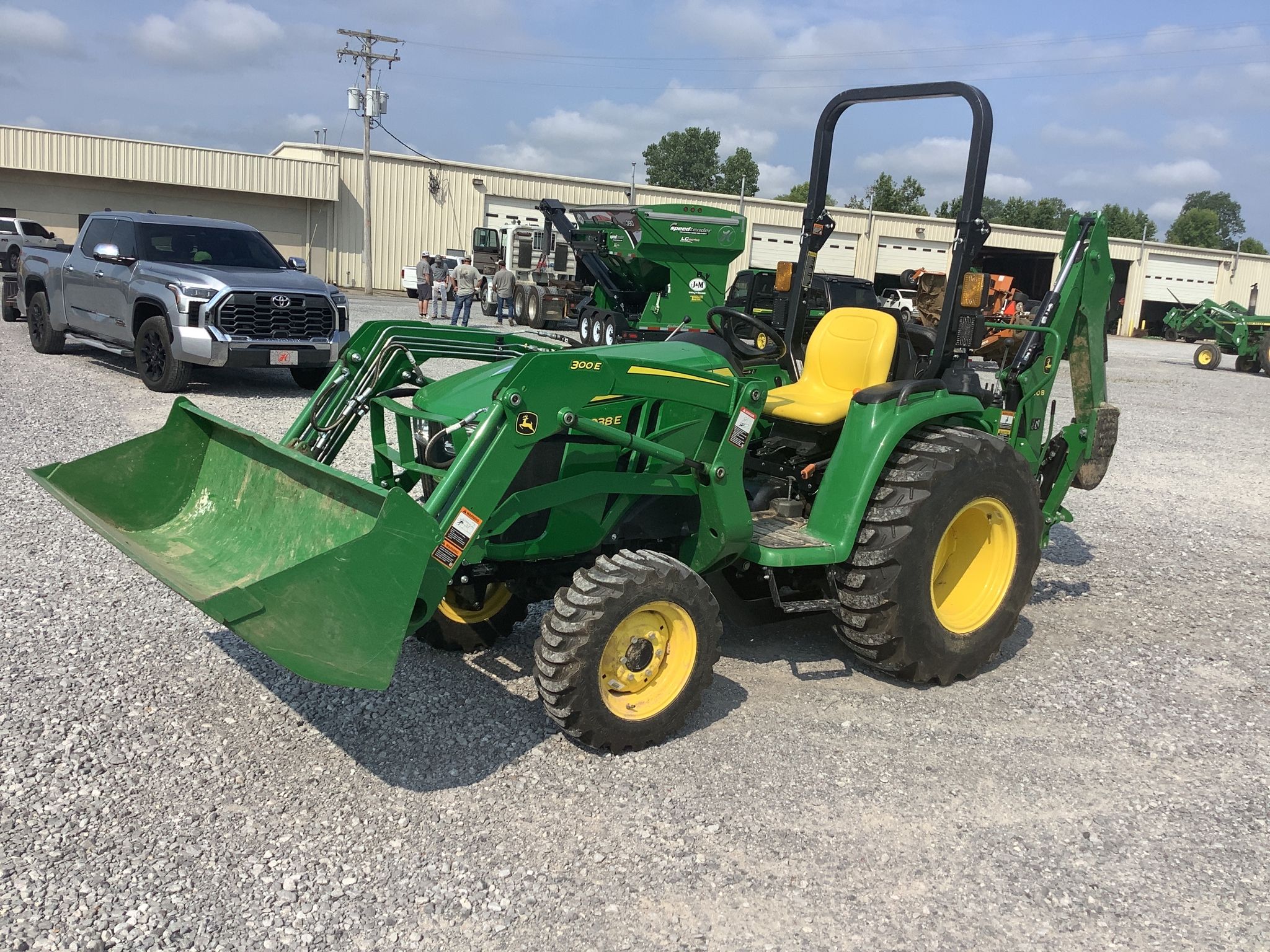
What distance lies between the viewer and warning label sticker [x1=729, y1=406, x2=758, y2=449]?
13.4 feet

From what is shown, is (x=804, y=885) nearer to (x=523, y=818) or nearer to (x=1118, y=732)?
(x=523, y=818)

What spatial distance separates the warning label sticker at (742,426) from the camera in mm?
4094

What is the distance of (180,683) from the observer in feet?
13.8

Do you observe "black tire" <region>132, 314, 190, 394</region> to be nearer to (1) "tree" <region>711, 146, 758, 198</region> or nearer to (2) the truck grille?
(2) the truck grille

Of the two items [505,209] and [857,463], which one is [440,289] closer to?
[505,209]

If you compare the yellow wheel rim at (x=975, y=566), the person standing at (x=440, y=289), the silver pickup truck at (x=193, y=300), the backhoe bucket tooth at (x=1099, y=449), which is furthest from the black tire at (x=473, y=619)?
the person standing at (x=440, y=289)

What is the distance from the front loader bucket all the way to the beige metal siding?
35.1 meters

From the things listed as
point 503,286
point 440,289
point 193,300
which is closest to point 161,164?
point 440,289

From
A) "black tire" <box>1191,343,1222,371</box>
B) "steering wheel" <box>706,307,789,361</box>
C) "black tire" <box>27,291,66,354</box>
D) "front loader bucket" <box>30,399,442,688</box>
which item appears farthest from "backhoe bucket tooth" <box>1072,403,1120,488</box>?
"black tire" <box>1191,343,1222,371</box>

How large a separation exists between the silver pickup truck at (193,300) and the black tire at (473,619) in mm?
7206

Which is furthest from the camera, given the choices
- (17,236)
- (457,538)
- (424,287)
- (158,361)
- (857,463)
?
(424,287)

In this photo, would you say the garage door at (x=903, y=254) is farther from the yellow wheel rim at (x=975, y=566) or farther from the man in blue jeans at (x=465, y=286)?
the yellow wheel rim at (x=975, y=566)

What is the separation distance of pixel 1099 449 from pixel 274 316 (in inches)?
329

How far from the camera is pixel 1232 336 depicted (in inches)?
1021
